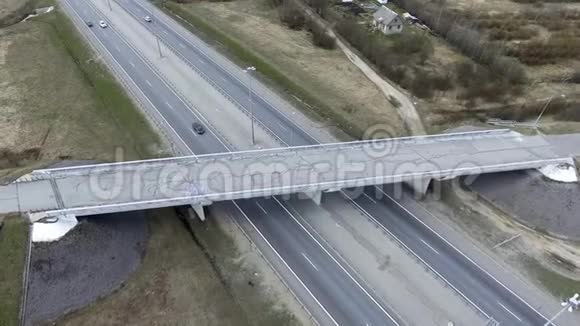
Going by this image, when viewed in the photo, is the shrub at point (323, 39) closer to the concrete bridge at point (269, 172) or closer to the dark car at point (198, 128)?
the dark car at point (198, 128)

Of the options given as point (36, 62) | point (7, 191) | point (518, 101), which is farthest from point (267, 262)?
point (36, 62)

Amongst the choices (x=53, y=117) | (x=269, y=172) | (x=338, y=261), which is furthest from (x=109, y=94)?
(x=338, y=261)

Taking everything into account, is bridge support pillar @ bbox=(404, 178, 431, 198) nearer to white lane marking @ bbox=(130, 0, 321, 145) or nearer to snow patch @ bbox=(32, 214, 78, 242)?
white lane marking @ bbox=(130, 0, 321, 145)

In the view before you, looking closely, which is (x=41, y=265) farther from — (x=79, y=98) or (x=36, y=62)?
(x=36, y=62)

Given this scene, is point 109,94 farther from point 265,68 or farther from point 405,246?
point 405,246

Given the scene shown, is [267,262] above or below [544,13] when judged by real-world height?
below

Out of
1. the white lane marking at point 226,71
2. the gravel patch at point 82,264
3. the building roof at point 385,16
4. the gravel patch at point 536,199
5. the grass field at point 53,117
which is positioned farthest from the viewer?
the building roof at point 385,16

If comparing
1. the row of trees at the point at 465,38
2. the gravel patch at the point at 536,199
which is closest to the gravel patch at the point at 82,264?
the gravel patch at the point at 536,199

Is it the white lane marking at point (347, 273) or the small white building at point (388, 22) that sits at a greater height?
the small white building at point (388, 22)
